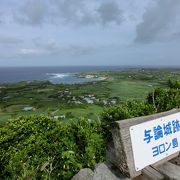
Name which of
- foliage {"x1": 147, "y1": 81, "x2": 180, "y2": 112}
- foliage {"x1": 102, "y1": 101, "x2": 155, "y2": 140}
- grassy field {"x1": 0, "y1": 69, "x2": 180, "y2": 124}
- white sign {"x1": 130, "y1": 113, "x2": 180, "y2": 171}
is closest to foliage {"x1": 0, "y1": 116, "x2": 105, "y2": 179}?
foliage {"x1": 102, "y1": 101, "x2": 155, "y2": 140}

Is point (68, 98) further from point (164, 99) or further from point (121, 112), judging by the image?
point (121, 112)

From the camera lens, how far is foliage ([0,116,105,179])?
5.01 m

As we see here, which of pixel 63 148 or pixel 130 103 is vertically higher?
pixel 130 103

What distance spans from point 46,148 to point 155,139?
2.26 meters

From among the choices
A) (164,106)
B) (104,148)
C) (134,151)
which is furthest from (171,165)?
(164,106)

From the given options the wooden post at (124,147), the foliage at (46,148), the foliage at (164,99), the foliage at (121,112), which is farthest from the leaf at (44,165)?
the foliage at (164,99)

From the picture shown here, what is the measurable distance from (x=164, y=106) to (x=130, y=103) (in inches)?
46.9

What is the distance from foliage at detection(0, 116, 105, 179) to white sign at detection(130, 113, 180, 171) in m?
1.10

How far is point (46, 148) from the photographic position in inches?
210

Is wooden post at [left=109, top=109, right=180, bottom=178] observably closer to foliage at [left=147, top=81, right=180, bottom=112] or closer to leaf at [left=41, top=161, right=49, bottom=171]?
leaf at [left=41, top=161, right=49, bottom=171]

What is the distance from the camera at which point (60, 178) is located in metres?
5.25

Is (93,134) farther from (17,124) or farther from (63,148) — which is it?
(17,124)

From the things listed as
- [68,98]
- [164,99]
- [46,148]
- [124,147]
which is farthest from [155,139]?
[68,98]

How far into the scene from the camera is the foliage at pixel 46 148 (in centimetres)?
501
